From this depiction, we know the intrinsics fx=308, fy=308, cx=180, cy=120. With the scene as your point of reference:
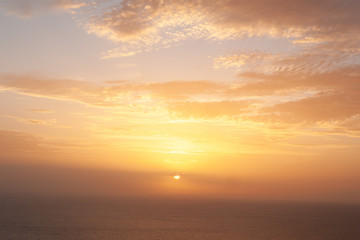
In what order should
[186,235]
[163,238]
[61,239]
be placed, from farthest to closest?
1. [186,235]
2. [163,238]
3. [61,239]

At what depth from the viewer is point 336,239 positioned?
100438 millimetres

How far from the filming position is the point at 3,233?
8525cm

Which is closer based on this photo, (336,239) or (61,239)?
(61,239)

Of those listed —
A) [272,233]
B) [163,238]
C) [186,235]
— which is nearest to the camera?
[163,238]

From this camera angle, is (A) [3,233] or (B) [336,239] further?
(B) [336,239]

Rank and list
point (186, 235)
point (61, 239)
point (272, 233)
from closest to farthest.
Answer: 1. point (61, 239)
2. point (186, 235)
3. point (272, 233)

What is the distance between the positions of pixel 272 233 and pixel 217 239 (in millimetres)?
26070

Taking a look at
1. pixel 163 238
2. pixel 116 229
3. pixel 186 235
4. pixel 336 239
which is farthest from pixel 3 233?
→ pixel 336 239

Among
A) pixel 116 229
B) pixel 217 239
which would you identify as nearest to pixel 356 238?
pixel 217 239

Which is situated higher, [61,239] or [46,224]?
[46,224]

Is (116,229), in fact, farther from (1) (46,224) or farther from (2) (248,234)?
(2) (248,234)

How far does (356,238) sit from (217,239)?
47.9m

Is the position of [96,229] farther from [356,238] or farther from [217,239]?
[356,238]

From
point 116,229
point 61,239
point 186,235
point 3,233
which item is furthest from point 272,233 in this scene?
point 3,233
